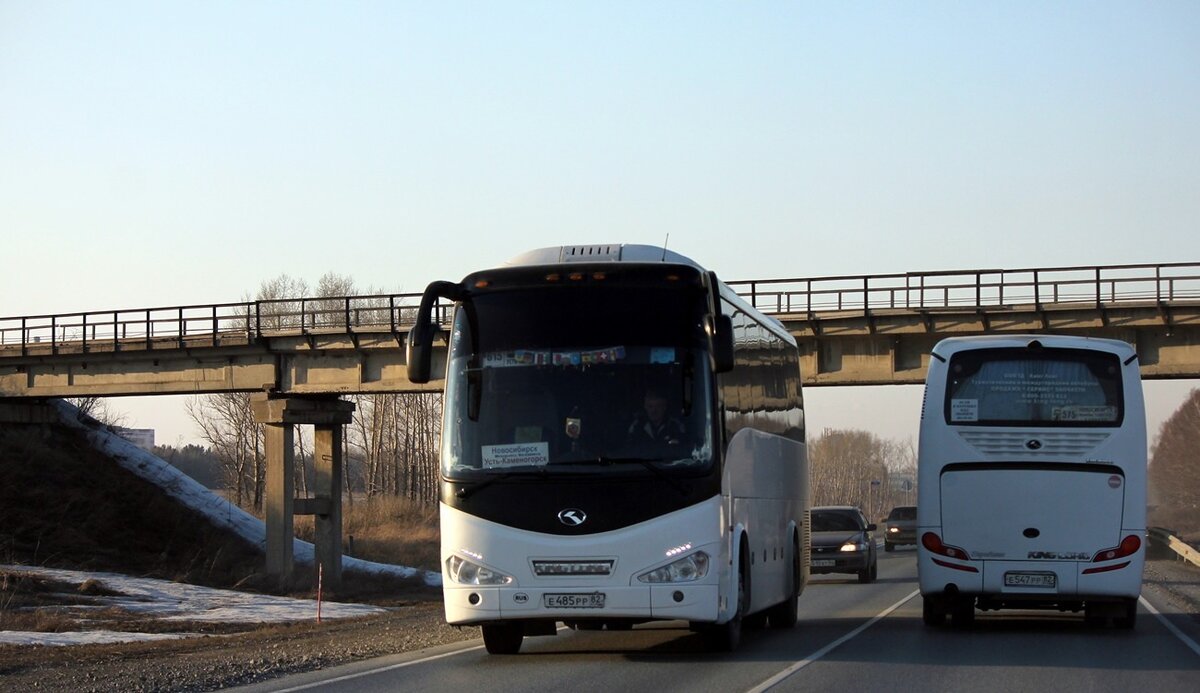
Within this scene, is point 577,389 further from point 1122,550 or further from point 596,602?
point 1122,550

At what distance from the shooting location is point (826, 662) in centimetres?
1384

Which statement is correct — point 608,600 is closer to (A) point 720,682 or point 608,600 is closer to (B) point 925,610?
(A) point 720,682

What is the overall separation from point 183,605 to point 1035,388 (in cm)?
1913

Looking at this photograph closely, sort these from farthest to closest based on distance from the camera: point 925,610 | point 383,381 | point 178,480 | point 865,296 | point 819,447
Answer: point 819,447 < point 178,480 < point 383,381 < point 865,296 < point 925,610

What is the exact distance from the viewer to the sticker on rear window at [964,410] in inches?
690

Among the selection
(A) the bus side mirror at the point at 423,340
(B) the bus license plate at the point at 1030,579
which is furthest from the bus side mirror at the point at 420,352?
(B) the bus license plate at the point at 1030,579

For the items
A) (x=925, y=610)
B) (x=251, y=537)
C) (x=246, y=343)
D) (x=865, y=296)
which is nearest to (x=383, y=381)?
(x=246, y=343)

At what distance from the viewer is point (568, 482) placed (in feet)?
43.2

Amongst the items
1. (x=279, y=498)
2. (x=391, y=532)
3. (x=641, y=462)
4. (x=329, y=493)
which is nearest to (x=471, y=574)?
(x=641, y=462)

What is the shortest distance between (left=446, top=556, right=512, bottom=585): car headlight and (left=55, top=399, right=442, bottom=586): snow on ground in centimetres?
3260

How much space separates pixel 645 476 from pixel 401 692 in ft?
9.48

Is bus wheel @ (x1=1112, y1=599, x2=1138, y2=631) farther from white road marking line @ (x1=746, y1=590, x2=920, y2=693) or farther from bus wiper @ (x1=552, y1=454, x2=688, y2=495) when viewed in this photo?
bus wiper @ (x1=552, y1=454, x2=688, y2=495)

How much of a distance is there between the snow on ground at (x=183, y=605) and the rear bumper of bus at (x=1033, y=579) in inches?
423

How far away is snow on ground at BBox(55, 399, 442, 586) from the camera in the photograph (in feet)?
163
